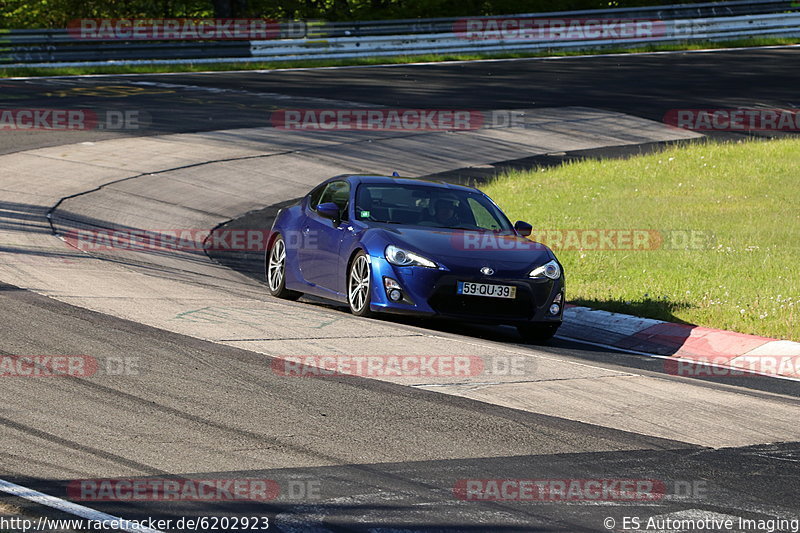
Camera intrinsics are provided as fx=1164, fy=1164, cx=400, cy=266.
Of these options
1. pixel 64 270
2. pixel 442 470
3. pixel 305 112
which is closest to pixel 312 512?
pixel 442 470

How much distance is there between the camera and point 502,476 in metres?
6.25

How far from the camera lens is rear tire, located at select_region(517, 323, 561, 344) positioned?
11.3 meters

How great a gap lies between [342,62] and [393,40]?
95.2 inches

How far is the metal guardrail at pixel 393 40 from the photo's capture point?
34.7 metres

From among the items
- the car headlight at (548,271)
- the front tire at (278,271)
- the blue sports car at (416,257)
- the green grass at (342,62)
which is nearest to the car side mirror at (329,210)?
the blue sports car at (416,257)

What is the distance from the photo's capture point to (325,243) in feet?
40.3

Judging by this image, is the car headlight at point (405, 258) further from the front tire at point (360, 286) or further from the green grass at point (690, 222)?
the green grass at point (690, 222)

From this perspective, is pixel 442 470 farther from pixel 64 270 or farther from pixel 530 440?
pixel 64 270

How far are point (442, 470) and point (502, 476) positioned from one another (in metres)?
0.33

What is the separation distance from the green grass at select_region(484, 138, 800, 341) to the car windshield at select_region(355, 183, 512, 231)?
5.52ft

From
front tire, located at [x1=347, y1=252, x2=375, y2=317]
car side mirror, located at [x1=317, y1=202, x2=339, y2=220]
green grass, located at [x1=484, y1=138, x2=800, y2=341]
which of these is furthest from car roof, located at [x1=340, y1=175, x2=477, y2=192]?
green grass, located at [x1=484, y1=138, x2=800, y2=341]

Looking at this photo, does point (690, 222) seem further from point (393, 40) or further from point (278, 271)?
point (393, 40)

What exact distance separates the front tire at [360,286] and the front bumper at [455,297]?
4.7 inches

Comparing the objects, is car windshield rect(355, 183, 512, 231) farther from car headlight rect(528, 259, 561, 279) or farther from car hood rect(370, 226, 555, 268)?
car headlight rect(528, 259, 561, 279)
